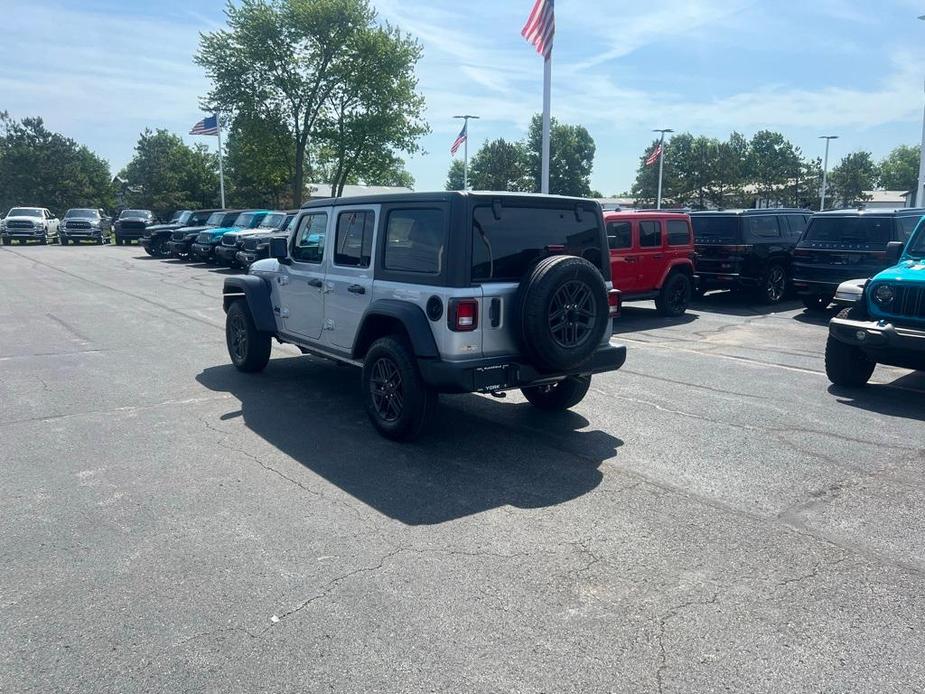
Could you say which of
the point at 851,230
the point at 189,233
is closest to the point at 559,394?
the point at 851,230

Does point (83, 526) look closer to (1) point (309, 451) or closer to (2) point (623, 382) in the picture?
(1) point (309, 451)

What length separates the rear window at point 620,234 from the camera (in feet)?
45.0

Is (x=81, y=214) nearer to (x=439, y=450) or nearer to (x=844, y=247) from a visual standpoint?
(x=844, y=247)

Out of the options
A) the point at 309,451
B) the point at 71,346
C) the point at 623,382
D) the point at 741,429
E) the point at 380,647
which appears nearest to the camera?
the point at 380,647

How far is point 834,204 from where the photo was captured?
63.8 metres

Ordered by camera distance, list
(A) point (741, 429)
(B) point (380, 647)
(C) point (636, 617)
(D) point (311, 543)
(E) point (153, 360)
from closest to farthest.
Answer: (B) point (380, 647) < (C) point (636, 617) < (D) point (311, 543) < (A) point (741, 429) < (E) point (153, 360)

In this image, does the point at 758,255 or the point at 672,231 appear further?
the point at 758,255

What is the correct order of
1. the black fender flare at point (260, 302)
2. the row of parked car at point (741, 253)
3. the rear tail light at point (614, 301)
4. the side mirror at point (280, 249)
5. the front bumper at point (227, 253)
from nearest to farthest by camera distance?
the rear tail light at point (614, 301), the side mirror at point (280, 249), the black fender flare at point (260, 302), the row of parked car at point (741, 253), the front bumper at point (227, 253)

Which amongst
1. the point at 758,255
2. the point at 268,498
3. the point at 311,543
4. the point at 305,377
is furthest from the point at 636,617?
the point at 758,255

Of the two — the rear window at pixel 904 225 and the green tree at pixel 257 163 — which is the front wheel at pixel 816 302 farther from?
the green tree at pixel 257 163

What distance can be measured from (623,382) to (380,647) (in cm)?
585

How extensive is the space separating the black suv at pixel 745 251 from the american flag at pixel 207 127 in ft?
99.9

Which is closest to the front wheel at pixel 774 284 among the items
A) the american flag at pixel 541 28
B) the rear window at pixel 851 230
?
the rear window at pixel 851 230

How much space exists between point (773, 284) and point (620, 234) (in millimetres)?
4680
